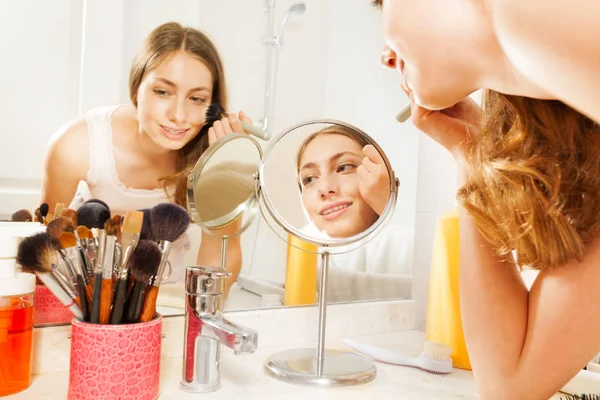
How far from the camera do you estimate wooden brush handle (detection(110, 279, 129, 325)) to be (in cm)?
56

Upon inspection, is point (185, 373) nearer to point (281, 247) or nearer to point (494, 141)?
point (281, 247)

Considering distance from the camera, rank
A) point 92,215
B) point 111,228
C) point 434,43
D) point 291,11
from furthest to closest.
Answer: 1. point 291,11
2. point 92,215
3. point 111,228
4. point 434,43

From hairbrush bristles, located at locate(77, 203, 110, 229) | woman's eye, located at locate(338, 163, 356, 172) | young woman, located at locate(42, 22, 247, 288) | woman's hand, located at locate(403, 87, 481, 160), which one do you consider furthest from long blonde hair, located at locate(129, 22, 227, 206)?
woman's hand, located at locate(403, 87, 481, 160)

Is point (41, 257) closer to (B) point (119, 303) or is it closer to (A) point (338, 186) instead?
(B) point (119, 303)

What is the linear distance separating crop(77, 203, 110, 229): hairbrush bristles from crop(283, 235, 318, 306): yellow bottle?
0.33m

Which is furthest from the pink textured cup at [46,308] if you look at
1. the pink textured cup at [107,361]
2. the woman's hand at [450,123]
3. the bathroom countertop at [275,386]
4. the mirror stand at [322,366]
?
the woman's hand at [450,123]

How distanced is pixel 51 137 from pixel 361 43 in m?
0.60

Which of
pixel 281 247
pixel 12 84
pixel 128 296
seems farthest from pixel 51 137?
pixel 281 247

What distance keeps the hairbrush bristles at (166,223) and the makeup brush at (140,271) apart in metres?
0.03

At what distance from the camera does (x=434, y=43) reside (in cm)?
35

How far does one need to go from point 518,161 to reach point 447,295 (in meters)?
0.44

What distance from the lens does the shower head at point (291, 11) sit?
2.99ft

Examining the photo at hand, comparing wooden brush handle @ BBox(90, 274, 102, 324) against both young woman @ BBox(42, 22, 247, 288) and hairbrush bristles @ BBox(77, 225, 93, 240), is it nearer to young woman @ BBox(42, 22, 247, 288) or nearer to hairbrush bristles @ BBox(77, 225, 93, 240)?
hairbrush bristles @ BBox(77, 225, 93, 240)

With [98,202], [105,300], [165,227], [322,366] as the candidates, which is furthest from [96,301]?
[322,366]
